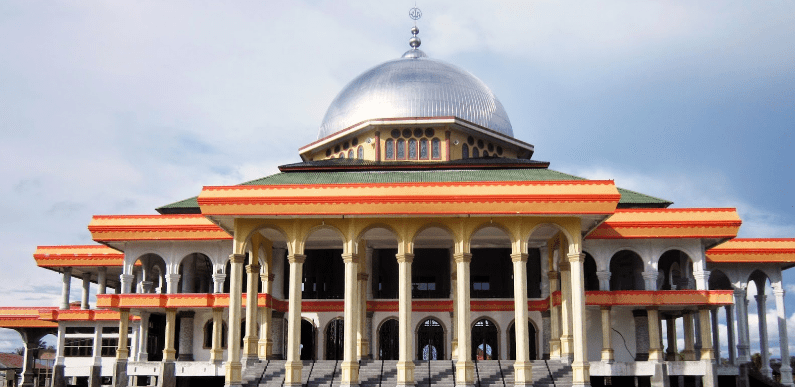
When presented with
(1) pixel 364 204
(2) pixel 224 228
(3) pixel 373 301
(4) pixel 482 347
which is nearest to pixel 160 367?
(2) pixel 224 228

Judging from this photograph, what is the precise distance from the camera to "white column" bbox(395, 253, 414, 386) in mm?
29469

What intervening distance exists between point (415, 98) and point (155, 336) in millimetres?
20246

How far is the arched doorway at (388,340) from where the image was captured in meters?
39.2

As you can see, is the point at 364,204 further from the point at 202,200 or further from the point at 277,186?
the point at 202,200

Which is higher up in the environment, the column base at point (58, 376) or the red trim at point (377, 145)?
the red trim at point (377, 145)

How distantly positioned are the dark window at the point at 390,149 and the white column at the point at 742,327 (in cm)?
1968

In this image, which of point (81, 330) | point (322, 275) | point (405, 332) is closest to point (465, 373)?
point (405, 332)

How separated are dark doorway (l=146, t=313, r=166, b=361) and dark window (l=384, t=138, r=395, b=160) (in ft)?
50.3

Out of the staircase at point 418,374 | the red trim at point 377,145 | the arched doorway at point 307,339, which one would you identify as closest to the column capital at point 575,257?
the staircase at point 418,374

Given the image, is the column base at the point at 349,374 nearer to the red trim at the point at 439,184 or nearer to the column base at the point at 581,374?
the red trim at the point at 439,184

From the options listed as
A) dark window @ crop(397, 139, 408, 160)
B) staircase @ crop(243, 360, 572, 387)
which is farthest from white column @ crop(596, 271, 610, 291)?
dark window @ crop(397, 139, 408, 160)

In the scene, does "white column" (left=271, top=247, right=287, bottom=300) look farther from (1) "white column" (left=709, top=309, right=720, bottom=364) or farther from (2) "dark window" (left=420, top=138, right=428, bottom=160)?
(1) "white column" (left=709, top=309, right=720, bottom=364)

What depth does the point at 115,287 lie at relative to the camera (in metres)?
53.1

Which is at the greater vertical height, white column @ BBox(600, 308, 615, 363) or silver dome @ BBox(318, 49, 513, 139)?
silver dome @ BBox(318, 49, 513, 139)
